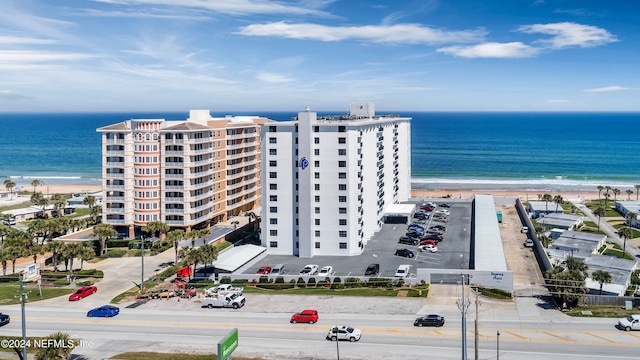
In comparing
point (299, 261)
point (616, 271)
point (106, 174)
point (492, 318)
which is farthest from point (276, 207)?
point (616, 271)

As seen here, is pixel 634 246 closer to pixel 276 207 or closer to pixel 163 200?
pixel 276 207

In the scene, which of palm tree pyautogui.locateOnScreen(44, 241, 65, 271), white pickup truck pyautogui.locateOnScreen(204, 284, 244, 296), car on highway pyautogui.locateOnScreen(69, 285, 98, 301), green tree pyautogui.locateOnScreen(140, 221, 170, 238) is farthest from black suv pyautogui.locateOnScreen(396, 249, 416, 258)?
palm tree pyautogui.locateOnScreen(44, 241, 65, 271)

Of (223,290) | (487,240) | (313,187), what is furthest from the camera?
(313,187)

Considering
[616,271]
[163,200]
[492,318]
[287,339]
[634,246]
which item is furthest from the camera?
[163,200]

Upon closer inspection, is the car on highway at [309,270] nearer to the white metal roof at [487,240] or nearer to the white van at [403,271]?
the white van at [403,271]

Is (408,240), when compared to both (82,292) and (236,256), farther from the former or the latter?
(82,292)

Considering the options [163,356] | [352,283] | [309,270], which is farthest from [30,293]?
[352,283]
